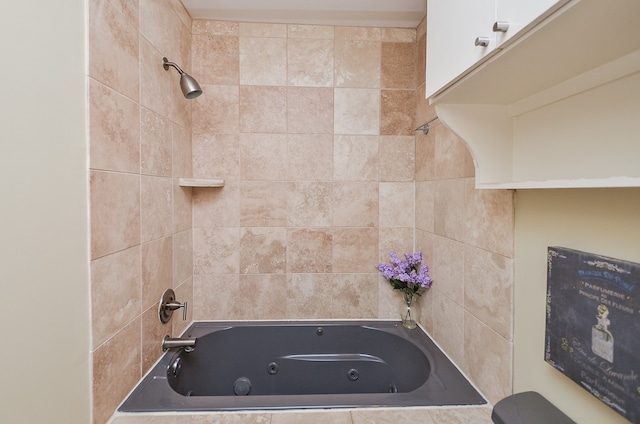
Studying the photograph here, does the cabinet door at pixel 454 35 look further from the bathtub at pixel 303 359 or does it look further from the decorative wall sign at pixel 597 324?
the bathtub at pixel 303 359

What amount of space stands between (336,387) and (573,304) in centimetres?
140

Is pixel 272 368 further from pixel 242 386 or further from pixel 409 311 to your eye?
pixel 409 311

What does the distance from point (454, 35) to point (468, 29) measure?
70mm

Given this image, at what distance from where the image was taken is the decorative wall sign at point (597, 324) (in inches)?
24.0

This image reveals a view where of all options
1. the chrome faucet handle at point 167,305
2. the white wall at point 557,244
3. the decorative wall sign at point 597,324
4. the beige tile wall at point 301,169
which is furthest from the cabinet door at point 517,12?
the chrome faucet handle at point 167,305

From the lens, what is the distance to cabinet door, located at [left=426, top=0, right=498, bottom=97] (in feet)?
2.20

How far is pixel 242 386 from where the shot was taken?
1763mm

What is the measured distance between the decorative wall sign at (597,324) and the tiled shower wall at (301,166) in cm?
112

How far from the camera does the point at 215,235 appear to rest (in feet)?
6.10

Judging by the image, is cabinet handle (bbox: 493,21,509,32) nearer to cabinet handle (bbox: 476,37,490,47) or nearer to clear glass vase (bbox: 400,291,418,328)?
cabinet handle (bbox: 476,37,490,47)

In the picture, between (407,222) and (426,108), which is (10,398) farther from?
(426,108)

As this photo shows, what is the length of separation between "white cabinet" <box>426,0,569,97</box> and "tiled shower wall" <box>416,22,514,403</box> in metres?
0.48

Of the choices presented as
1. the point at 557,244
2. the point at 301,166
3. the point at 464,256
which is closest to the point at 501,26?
the point at 557,244

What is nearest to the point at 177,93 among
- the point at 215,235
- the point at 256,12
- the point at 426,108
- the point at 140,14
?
the point at 140,14
